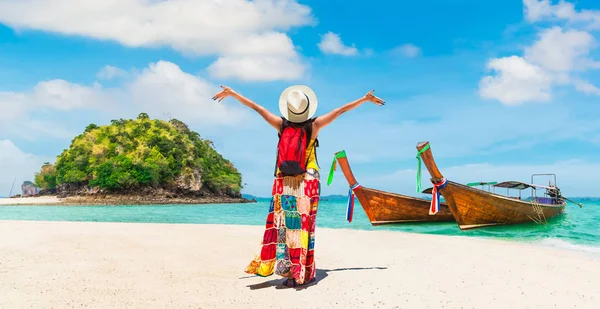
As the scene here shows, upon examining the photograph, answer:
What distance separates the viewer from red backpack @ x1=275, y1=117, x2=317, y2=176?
468 centimetres

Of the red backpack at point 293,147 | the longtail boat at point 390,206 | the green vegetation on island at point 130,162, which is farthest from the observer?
the green vegetation on island at point 130,162

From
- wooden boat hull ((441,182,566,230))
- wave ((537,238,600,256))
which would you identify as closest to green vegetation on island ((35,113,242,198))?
wooden boat hull ((441,182,566,230))

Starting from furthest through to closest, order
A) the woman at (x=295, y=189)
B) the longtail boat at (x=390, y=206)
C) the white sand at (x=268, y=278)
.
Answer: the longtail boat at (x=390, y=206) < the woman at (x=295, y=189) < the white sand at (x=268, y=278)

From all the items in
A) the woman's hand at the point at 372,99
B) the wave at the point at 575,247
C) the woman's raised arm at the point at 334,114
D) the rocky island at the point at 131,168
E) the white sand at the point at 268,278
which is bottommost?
the white sand at the point at 268,278

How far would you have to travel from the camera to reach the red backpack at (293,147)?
468 cm

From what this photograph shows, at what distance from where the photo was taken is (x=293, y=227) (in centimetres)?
484

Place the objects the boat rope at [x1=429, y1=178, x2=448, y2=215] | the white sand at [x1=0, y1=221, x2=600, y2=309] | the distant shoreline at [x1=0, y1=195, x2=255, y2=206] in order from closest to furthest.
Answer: the white sand at [x1=0, y1=221, x2=600, y2=309] < the boat rope at [x1=429, y1=178, x2=448, y2=215] < the distant shoreline at [x1=0, y1=195, x2=255, y2=206]

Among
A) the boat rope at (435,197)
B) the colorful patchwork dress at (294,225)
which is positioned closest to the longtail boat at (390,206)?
the boat rope at (435,197)

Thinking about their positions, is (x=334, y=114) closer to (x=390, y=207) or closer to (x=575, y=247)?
(x=575, y=247)

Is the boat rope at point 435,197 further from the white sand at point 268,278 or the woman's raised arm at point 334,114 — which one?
the woman's raised arm at point 334,114

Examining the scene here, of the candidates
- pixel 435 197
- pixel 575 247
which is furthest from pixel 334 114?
pixel 575 247

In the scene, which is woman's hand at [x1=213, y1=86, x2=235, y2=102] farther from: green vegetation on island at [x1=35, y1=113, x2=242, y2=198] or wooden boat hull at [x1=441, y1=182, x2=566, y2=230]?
green vegetation on island at [x1=35, y1=113, x2=242, y2=198]

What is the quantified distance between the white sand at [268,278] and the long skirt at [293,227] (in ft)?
0.71

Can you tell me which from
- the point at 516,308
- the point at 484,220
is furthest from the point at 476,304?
the point at 484,220
